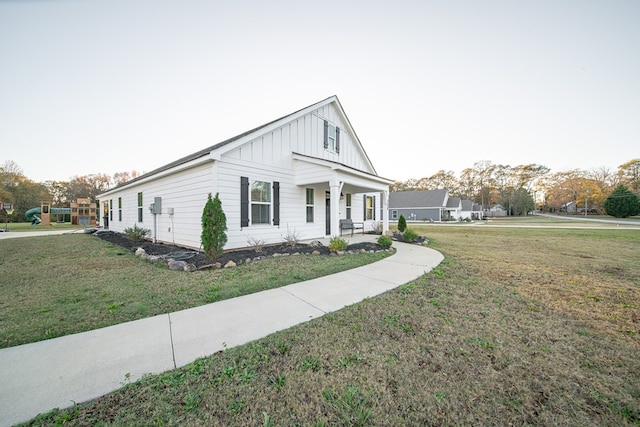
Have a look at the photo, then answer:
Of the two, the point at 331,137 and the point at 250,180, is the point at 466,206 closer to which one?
the point at 331,137

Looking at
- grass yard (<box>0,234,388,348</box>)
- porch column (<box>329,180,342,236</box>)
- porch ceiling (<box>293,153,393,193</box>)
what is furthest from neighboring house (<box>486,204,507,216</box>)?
grass yard (<box>0,234,388,348</box>)

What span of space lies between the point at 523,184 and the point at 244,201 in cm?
6915

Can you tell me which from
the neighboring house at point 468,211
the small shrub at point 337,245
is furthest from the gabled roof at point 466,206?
the small shrub at point 337,245

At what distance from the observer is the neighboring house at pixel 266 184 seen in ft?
24.7

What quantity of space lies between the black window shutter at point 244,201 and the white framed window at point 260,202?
0.34 meters

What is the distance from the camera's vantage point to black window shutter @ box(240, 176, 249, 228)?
7.69 m

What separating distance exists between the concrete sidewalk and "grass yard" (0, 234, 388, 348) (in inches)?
13.0

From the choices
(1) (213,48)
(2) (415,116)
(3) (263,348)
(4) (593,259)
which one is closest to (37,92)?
(1) (213,48)

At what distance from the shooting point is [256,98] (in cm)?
1258

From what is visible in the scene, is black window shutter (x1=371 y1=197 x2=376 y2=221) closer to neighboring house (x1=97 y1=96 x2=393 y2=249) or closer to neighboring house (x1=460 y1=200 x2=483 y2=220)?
neighboring house (x1=97 y1=96 x2=393 y2=249)

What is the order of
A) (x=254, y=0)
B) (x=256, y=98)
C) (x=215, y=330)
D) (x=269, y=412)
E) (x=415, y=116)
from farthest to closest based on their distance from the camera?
(x=415, y=116) → (x=256, y=98) → (x=254, y=0) → (x=215, y=330) → (x=269, y=412)

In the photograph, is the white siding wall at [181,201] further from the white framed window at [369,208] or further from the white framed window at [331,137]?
the white framed window at [369,208]

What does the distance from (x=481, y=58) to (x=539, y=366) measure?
12.7m

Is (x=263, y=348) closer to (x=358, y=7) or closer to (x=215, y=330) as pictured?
(x=215, y=330)
